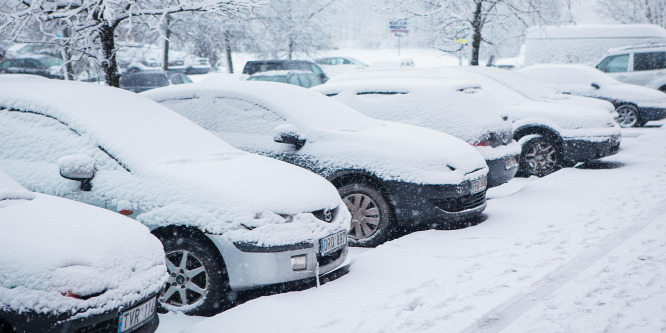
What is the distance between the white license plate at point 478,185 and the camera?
612 centimetres

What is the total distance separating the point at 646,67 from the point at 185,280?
16252 mm

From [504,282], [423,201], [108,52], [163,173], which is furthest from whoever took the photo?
[108,52]

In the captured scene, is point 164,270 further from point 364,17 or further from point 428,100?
point 364,17

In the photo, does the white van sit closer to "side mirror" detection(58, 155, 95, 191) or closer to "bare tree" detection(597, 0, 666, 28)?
"side mirror" detection(58, 155, 95, 191)

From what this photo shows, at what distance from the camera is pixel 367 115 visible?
7.80 meters

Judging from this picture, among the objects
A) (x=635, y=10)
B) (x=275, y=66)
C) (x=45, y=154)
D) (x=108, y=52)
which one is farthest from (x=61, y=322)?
(x=635, y=10)

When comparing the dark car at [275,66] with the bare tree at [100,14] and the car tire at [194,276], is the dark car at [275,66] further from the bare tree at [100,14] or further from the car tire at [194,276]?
the car tire at [194,276]

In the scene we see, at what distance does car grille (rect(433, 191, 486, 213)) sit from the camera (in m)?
5.87

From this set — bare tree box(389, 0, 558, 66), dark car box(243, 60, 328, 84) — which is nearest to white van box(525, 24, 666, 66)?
bare tree box(389, 0, 558, 66)

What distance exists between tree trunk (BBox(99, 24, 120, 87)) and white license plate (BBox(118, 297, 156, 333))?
18.0 feet

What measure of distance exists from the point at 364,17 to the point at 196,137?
9136cm

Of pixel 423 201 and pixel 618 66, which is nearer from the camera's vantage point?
pixel 423 201

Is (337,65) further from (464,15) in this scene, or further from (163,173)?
(163,173)

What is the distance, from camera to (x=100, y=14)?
7.46m
